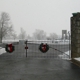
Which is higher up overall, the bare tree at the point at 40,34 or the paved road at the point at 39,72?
the bare tree at the point at 40,34

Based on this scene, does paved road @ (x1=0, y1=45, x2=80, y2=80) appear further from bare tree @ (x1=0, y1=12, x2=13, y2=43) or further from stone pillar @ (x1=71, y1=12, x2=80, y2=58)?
bare tree @ (x1=0, y1=12, x2=13, y2=43)

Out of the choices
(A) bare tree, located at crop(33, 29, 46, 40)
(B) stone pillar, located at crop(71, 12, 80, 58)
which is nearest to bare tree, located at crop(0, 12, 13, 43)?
(B) stone pillar, located at crop(71, 12, 80, 58)

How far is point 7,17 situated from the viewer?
71.2 m

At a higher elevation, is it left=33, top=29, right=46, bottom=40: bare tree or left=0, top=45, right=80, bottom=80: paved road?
left=33, top=29, right=46, bottom=40: bare tree

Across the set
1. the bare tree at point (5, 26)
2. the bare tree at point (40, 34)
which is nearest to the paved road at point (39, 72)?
the bare tree at point (5, 26)

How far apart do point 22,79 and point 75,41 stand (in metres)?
6.69

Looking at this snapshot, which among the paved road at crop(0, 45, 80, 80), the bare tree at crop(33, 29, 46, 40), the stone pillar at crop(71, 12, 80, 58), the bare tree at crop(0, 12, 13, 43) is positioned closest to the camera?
the paved road at crop(0, 45, 80, 80)

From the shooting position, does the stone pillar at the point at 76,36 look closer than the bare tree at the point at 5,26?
Yes

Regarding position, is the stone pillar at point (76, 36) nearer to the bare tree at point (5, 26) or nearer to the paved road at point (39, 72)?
the paved road at point (39, 72)

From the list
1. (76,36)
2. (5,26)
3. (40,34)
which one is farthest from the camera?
(40,34)

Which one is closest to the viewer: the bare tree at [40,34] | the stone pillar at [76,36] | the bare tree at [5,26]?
the stone pillar at [76,36]

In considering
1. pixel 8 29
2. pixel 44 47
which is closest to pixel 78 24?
pixel 44 47

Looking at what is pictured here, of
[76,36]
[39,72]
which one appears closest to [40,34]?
[76,36]

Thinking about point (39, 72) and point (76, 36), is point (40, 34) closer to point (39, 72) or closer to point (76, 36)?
point (76, 36)
